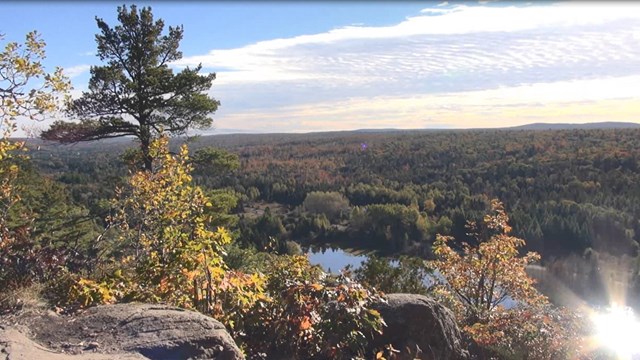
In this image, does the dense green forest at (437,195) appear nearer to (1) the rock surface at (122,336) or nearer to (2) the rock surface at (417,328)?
(2) the rock surface at (417,328)

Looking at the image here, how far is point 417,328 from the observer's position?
6699mm


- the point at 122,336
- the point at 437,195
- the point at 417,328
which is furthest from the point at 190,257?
the point at 437,195

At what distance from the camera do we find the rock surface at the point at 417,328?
656cm

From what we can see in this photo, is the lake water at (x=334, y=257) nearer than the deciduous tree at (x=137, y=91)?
No

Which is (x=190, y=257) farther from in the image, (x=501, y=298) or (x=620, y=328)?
(x=620, y=328)

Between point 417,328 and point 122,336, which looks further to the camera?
point 417,328

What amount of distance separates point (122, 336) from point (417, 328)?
12.4 feet

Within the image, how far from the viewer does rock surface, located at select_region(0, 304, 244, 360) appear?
3.99m

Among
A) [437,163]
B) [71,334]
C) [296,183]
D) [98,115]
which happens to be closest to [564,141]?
[437,163]

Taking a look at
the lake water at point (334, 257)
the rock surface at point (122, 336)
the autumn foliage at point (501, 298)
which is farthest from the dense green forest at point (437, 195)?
the rock surface at point (122, 336)

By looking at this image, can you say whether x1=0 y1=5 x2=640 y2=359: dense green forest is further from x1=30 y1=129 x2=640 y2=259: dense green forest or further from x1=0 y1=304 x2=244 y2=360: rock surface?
x1=30 y1=129 x2=640 y2=259: dense green forest

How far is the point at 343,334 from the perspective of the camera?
16.1 feet

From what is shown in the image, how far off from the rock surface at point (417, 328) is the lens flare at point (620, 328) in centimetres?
1315

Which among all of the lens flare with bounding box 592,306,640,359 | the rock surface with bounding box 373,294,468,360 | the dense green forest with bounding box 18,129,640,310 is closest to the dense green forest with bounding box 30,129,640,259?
the dense green forest with bounding box 18,129,640,310
